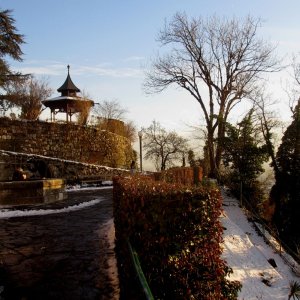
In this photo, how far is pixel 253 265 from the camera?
35.8 ft

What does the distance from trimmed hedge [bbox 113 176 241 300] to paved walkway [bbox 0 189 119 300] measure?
26.9 inches

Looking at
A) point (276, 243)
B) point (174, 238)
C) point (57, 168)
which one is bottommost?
point (276, 243)

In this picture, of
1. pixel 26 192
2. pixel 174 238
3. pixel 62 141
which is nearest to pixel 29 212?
pixel 26 192

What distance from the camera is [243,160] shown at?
20.1 meters

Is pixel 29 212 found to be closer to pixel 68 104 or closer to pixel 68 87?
pixel 68 104

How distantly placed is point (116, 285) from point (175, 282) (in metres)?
0.99

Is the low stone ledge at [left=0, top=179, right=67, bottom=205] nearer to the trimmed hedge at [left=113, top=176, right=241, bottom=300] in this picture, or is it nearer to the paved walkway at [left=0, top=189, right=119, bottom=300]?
the paved walkway at [left=0, top=189, right=119, bottom=300]

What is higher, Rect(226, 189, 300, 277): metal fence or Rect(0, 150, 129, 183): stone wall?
Rect(0, 150, 129, 183): stone wall

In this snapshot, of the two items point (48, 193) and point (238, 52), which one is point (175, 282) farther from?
point (238, 52)

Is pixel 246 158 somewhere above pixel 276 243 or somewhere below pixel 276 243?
above

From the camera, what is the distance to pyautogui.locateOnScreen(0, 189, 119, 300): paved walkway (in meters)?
4.68

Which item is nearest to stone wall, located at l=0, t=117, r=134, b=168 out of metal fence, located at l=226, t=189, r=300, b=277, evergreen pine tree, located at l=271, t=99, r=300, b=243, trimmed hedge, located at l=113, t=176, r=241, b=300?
metal fence, located at l=226, t=189, r=300, b=277

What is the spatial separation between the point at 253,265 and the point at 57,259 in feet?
22.7

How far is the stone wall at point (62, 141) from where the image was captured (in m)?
26.1
